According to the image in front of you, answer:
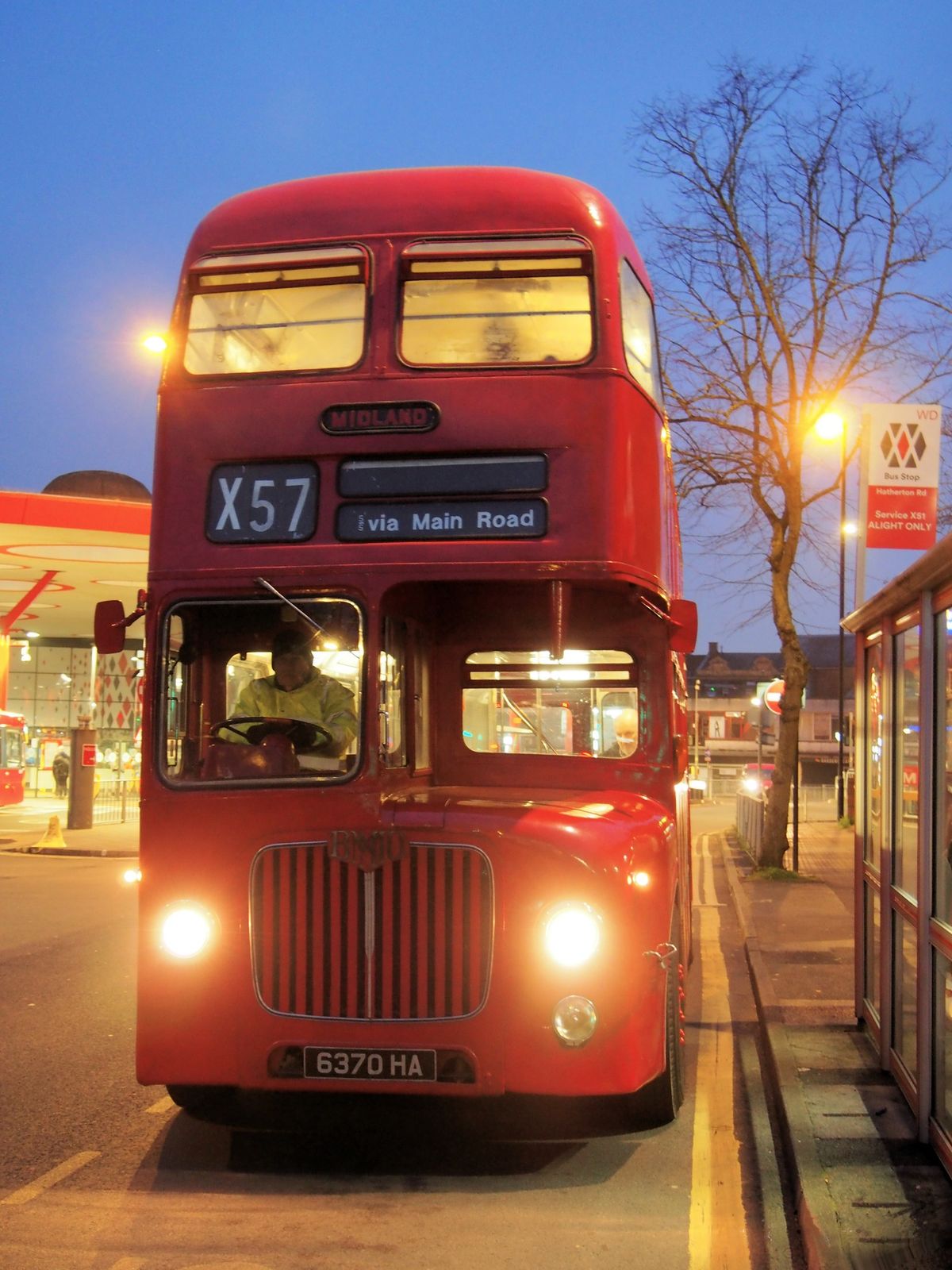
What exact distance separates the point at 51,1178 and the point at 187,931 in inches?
43.4

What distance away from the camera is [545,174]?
6754mm

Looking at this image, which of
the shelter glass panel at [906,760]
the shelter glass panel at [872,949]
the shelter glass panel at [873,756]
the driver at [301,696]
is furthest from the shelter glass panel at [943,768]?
the driver at [301,696]

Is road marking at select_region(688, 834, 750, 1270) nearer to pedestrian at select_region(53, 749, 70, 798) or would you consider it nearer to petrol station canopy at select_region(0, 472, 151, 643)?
petrol station canopy at select_region(0, 472, 151, 643)

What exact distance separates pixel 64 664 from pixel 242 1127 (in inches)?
2743

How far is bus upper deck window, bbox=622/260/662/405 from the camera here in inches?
260

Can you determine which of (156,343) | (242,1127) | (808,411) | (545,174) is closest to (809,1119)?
(242,1127)

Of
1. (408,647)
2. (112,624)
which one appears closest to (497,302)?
(408,647)

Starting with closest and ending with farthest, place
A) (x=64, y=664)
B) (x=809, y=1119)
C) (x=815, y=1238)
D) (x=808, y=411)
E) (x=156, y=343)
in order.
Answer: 1. (x=815, y=1238)
2. (x=809, y=1119)
3. (x=156, y=343)
4. (x=808, y=411)
5. (x=64, y=664)

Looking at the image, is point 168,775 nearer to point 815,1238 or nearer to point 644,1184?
point 644,1184

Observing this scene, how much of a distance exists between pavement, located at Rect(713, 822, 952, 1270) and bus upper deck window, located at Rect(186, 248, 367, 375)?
390 centimetres

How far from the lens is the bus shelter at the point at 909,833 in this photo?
5.55m

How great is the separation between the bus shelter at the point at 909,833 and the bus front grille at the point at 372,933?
178 centimetres

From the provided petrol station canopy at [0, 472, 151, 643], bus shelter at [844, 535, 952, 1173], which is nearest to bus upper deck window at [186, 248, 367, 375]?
bus shelter at [844, 535, 952, 1173]

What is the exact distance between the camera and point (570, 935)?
553cm
